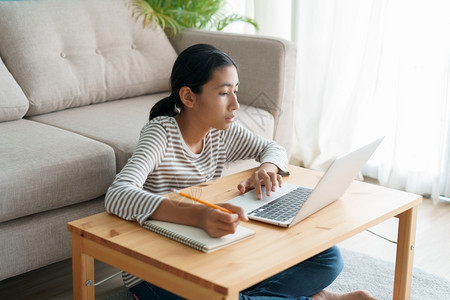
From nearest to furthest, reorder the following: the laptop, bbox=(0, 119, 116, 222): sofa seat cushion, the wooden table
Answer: the wooden table, the laptop, bbox=(0, 119, 116, 222): sofa seat cushion

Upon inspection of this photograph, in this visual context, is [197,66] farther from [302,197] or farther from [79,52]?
[79,52]

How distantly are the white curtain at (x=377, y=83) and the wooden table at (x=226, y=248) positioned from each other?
1208 mm

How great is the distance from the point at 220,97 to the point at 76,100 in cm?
95

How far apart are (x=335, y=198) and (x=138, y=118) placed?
96 centimetres

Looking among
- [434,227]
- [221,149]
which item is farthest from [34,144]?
[434,227]

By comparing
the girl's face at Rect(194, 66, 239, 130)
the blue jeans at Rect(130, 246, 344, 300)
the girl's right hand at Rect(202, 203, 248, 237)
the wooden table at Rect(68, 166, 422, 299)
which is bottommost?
the blue jeans at Rect(130, 246, 344, 300)

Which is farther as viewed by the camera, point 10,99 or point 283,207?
point 10,99

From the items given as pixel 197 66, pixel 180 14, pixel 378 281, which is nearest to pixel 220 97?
pixel 197 66

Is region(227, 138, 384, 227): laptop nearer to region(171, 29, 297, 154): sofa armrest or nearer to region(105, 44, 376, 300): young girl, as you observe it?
region(105, 44, 376, 300): young girl

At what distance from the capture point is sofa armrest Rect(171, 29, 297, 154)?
2441 millimetres

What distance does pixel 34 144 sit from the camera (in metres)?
1.88

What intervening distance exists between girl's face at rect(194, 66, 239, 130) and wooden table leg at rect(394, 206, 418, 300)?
1.66ft

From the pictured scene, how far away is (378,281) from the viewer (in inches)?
77.8

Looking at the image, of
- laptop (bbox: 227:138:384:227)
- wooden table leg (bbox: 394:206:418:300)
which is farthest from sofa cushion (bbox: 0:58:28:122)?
wooden table leg (bbox: 394:206:418:300)
